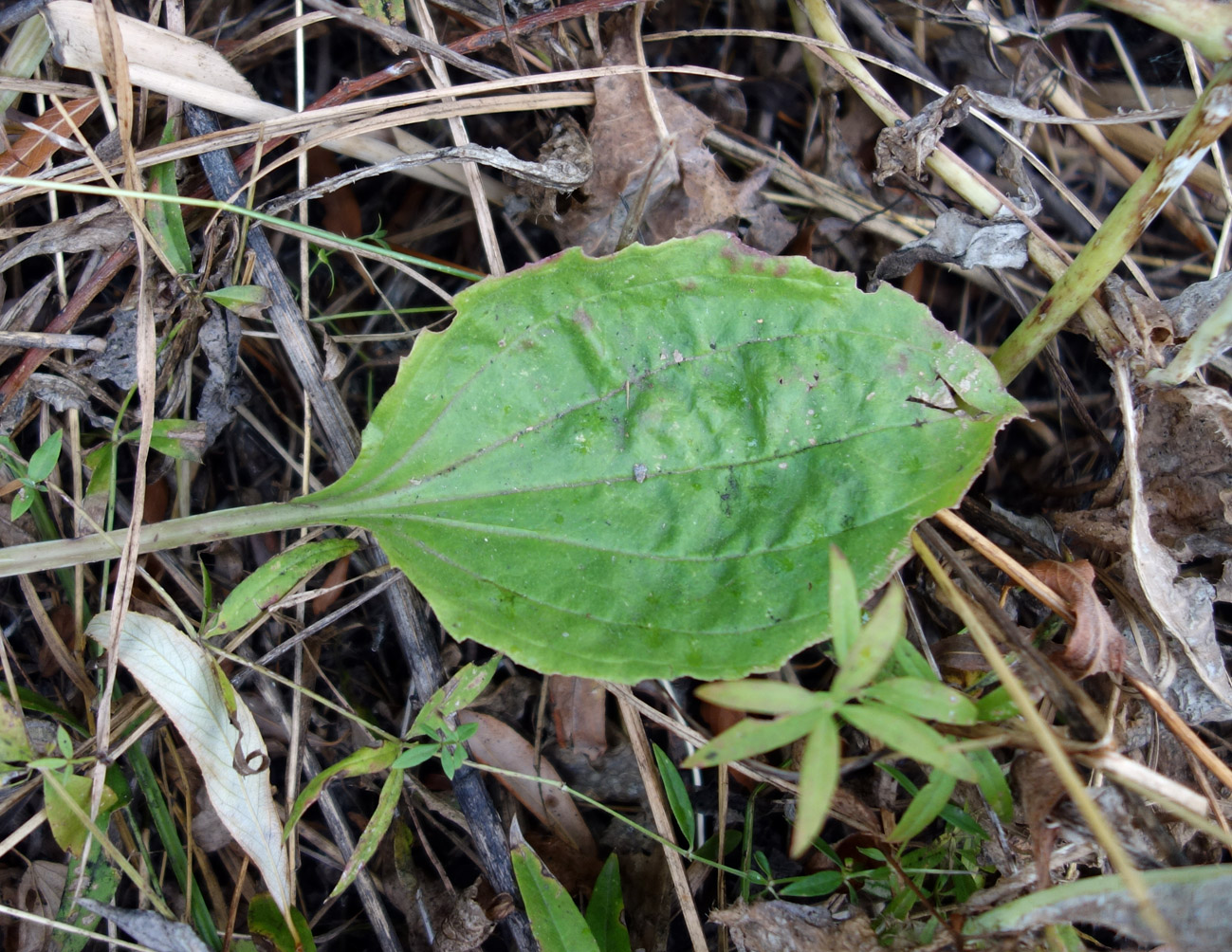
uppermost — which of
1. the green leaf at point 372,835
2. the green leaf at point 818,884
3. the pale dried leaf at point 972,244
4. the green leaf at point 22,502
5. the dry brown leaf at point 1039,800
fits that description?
the pale dried leaf at point 972,244

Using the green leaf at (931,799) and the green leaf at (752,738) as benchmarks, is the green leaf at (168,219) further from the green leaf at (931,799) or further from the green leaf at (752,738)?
the green leaf at (931,799)

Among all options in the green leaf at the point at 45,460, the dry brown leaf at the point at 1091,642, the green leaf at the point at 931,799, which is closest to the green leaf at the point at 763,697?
the green leaf at the point at 931,799

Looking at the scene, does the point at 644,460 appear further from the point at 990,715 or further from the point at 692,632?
the point at 990,715

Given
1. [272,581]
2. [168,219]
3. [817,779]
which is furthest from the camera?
[168,219]

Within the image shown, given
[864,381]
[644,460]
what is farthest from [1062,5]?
[644,460]

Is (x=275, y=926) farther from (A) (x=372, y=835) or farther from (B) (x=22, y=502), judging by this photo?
(B) (x=22, y=502)

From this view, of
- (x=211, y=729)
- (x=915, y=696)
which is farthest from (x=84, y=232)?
(x=915, y=696)
